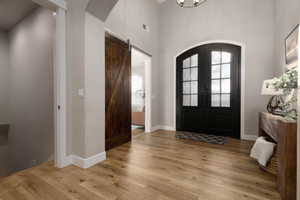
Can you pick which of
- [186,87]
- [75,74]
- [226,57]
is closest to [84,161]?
[75,74]

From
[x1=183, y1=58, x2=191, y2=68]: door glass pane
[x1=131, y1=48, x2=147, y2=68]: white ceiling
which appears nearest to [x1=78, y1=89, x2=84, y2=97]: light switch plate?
[x1=131, y1=48, x2=147, y2=68]: white ceiling

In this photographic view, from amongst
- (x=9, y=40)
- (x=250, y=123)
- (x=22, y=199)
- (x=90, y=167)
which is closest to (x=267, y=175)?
(x=250, y=123)

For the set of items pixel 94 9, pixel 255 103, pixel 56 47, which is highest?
pixel 94 9

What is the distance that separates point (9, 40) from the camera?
3.97 metres

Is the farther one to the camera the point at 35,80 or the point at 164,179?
the point at 35,80

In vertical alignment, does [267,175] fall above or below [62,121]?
below

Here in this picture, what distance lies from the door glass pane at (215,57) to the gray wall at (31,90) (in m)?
3.60

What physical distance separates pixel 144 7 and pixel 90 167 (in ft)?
13.0

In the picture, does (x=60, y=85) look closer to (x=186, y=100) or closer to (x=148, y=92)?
(x=148, y=92)

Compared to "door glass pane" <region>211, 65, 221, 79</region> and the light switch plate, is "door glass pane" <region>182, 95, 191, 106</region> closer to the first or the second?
"door glass pane" <region>211, 65, 221, 79</region>

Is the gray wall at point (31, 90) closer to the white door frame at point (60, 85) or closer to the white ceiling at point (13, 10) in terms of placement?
the white ceiling at point (13, 10)

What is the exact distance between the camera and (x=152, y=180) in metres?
1.60

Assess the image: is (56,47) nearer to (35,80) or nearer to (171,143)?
(35,80)

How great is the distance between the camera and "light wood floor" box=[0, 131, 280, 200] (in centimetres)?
135
